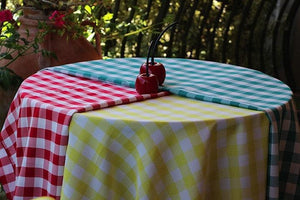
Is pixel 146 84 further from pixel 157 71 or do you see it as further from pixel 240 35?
pixel 240 35

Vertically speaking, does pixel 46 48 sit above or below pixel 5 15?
below

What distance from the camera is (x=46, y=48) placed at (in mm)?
3812

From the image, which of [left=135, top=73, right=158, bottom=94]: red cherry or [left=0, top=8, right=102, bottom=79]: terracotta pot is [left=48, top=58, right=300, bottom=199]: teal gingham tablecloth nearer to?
[left=135, top=73, right=158, bottom=94]: red cherry

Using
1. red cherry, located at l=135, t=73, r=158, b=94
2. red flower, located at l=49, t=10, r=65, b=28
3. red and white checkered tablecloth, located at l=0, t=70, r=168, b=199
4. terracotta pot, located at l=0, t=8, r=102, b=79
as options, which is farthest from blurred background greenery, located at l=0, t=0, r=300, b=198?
red cherry, located at l=135, t=73, r=158, b=94

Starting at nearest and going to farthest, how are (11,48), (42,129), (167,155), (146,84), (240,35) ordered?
(167,155)
(42,129)
(146,84)
(11,48)
(240,35)

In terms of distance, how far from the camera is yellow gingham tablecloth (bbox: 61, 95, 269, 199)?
2264mm

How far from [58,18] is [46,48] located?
295 mm

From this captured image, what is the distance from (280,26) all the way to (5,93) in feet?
9.61

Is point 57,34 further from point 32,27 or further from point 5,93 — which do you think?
point 5,93

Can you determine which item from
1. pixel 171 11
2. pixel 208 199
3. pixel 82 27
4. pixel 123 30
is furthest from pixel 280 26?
pixel 208 199

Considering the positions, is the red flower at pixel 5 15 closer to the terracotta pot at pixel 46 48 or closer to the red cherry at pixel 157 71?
the terracotta pot at pixel 46 48

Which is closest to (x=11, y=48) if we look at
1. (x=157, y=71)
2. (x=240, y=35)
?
(x=157, y=71)

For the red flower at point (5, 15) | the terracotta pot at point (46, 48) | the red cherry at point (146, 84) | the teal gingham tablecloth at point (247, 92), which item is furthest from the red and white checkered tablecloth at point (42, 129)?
the terracotta pot at point (46, 48)

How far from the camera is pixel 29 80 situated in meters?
2.85
